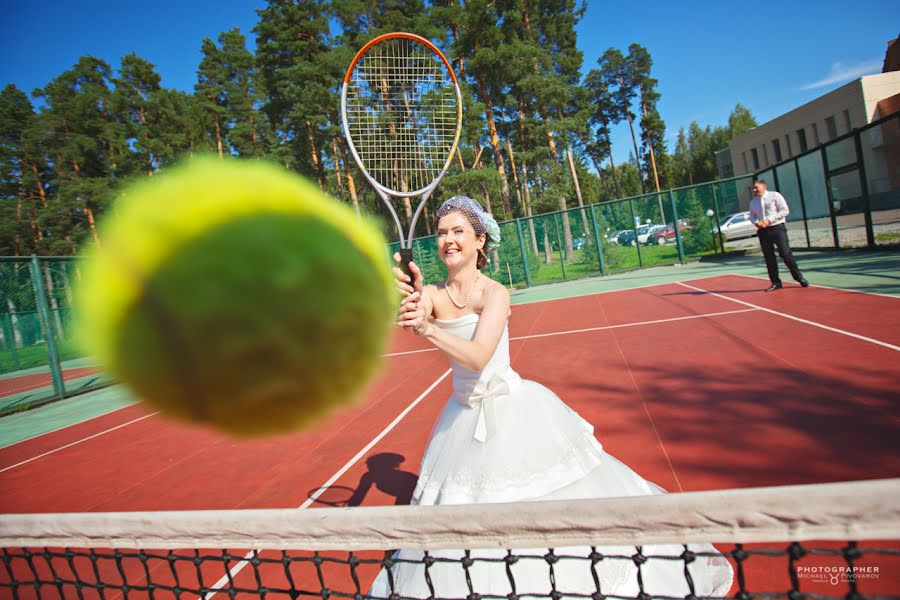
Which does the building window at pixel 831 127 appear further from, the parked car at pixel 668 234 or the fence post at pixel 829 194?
the fence post at pixel 829 194

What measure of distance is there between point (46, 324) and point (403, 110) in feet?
37.5

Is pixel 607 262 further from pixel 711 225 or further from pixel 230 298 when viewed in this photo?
pixel 230 298

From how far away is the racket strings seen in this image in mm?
3119

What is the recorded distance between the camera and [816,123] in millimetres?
35656

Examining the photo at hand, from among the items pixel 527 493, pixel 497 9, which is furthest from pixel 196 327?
pixel 497 9

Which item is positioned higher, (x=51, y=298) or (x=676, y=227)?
(x=51, y=298)

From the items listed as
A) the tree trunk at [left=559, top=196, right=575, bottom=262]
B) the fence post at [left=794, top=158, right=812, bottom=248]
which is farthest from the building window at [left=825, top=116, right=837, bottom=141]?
the tree trunk at [left=559, top=196, right=575, bottom=262]

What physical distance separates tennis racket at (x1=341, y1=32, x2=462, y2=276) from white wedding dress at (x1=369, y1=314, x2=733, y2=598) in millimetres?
1304

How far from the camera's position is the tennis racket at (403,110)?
3072mm

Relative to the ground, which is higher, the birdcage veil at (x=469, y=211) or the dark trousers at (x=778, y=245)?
the birdcage veil at (x=469, y=211)

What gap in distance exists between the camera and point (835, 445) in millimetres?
3406

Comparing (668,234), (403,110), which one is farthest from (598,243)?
(403,110)

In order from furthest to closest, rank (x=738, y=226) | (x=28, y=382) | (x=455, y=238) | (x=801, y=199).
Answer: (x=738, y=226), (x=28, y=382), (x=801, y=199), (x=455, y=238)

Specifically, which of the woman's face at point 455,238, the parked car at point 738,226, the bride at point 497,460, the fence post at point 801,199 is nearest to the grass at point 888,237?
the fence post at point 801,199
